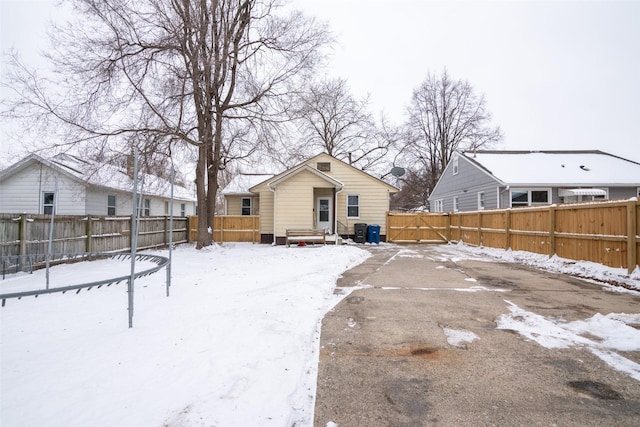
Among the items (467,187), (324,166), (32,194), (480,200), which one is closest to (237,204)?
Answer: (324,166)

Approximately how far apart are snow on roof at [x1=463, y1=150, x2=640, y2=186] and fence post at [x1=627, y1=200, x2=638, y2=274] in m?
10.2

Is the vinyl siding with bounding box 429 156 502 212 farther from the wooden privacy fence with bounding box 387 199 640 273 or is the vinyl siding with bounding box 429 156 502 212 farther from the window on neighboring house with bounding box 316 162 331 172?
the window on neighboring house with bounding box 316 162 331 172

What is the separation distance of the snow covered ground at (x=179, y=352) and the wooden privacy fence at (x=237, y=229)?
43.8ft

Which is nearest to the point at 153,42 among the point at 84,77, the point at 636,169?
the point at 84,77

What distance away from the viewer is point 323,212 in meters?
19.8

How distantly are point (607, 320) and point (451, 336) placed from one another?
7.92ft

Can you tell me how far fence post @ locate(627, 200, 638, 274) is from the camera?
7.20 metres

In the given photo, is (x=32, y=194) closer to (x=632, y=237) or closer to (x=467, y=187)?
(x=632, y=237)

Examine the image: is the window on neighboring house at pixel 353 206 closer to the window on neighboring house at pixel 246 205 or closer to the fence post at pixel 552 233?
the window on neighboring house at pixel 246 205

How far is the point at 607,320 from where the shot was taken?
4.61 m

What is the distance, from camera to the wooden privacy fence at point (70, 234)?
887 centimetres

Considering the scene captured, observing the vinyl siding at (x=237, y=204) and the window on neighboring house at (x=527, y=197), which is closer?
the window on neighboring house at (x=527, y=197)

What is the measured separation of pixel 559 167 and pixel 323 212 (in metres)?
13.7

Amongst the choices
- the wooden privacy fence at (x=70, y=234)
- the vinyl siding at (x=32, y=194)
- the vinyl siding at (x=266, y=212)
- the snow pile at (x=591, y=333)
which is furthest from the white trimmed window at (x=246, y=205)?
the snow pile at (x=591, y=333)
